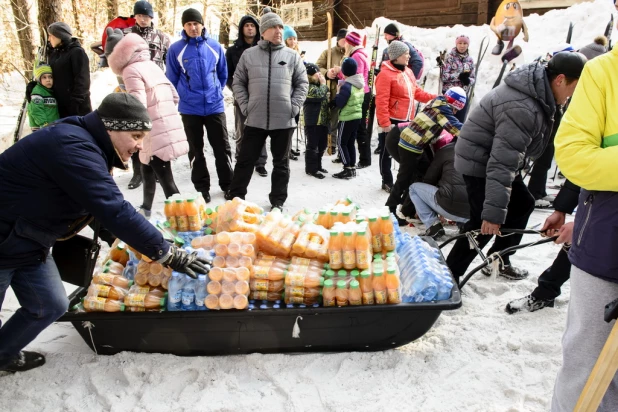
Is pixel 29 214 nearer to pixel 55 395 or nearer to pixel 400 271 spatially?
pixel 55 395

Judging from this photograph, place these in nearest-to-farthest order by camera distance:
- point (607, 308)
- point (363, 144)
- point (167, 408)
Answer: point (607, 308)
point (167, 408)
point (363, 144)

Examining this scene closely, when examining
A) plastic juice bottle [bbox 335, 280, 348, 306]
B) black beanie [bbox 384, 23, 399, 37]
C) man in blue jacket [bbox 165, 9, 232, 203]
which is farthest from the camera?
black beanie [bbox 384, 23, 399, 37]

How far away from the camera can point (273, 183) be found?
229 inches

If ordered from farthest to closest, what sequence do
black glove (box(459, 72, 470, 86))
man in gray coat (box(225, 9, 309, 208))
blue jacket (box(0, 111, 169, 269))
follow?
black glove (box(459, 72, 470, 86)), man in gray coat (box(225, 9, 309, 208)), blue jacket (box(0, 111, 169, 269))

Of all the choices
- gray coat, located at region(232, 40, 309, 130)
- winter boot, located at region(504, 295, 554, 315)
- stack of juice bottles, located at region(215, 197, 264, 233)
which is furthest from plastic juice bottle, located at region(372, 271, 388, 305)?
gray coat, located at region(232, 40, 309, 130)

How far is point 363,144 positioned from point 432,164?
2.97 metres

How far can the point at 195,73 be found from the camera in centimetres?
562

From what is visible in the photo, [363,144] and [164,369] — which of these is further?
[363,144]

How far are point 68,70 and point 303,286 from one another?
436 cm

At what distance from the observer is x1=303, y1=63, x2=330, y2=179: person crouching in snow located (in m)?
7.28

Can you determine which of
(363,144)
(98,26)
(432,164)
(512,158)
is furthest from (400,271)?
(98,26)

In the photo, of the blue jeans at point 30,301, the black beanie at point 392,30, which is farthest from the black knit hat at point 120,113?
the black beanie at point 392,30

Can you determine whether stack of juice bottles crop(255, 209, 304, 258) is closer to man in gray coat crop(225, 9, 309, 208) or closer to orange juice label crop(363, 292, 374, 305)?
orange juice label crop(363, 292, 374, 305)

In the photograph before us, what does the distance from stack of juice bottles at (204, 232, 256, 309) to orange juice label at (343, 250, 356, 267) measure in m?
0.60
